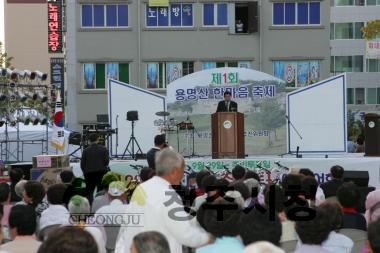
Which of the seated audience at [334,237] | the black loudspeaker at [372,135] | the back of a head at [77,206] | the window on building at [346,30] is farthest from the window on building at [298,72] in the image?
the seated audience at [334,237]

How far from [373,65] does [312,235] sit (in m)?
53.0

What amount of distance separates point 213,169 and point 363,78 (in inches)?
1723

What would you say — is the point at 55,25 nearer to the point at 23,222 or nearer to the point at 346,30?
the point at 346,30

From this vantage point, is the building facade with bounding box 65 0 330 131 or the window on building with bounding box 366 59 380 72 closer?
the building facade with bounding box 65 0 330 131

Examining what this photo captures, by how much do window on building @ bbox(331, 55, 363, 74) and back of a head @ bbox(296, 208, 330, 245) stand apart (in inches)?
Result: 2064

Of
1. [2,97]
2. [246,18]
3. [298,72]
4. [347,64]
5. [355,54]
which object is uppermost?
[246,18]

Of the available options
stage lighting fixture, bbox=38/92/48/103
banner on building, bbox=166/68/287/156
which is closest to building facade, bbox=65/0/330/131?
banner on building, bbox=166/68/287/156

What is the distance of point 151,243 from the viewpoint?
11.3ft

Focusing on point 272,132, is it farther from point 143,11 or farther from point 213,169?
point 143,11

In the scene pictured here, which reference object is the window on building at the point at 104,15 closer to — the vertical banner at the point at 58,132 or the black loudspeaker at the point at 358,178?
the vertical banner at the point at 58,132

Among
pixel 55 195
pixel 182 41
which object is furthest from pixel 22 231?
pixel 182 41

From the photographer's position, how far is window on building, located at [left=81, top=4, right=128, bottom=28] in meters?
36.2

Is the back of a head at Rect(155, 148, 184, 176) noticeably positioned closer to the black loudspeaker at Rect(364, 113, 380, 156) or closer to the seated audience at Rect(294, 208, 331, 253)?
the seated audience at Rect(294, 208, 331, 253)

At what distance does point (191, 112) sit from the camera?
69.5 ft
